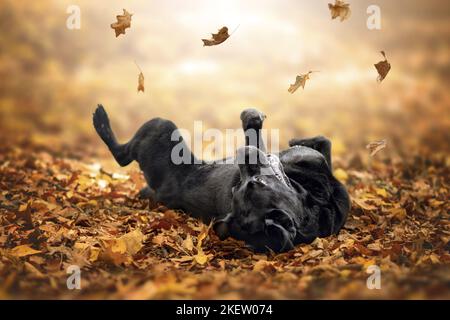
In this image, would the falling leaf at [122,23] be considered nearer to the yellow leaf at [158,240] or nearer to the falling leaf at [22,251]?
the yellow leaf at [158,240]

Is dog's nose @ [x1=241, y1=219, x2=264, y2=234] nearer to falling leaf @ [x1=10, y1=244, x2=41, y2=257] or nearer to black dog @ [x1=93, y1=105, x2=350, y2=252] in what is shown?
black dog @ [x1=93, y1=105, x2=350, y2=252]

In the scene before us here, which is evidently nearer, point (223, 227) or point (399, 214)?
point (223, 227)

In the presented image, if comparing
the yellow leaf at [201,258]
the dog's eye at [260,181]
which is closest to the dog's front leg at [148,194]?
the yellow leaf at [201,258]

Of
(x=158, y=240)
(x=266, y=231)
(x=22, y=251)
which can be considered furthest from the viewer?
(x=158, y=240)

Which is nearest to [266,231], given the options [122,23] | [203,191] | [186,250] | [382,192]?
[186,250]

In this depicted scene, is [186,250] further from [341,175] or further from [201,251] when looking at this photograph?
[341,175]

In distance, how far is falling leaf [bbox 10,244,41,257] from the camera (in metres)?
3.91

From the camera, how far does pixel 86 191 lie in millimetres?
6320

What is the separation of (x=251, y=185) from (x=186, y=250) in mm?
805

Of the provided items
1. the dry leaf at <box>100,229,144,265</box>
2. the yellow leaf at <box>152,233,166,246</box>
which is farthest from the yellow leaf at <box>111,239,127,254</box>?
the yellow leaf at <box>152,233,166,246</box>

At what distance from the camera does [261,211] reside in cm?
370

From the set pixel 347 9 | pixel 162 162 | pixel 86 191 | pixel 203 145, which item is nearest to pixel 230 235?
pixel 162 162
